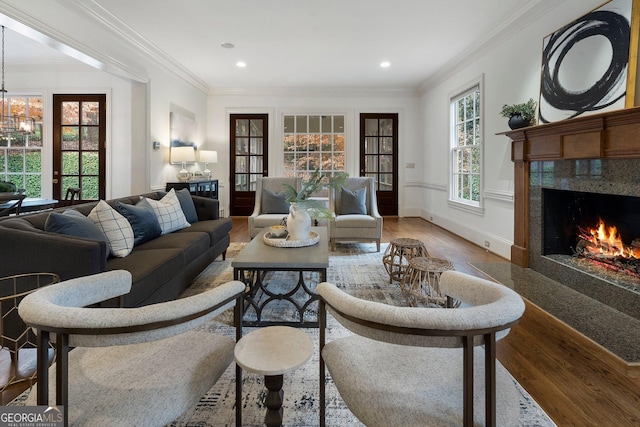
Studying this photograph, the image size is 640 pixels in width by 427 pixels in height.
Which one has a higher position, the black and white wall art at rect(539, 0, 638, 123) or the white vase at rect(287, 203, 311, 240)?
the black and white wall art at rect(539, 0, 638, 123)

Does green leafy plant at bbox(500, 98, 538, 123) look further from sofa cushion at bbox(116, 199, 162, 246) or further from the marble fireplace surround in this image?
sofa cushion at bbox(116, 199, 162, 246)

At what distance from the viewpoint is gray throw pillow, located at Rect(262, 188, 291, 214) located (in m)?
4.80

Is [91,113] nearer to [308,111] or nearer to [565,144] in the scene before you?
[308,111]

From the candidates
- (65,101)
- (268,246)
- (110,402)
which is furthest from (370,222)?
(65,101)

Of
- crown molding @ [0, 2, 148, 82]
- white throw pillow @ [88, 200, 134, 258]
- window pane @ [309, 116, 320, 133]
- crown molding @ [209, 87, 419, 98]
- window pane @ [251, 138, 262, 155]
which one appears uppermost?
crown molding @ [209, 87, 419, 98]

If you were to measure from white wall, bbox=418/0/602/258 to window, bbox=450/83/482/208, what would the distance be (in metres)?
0.16

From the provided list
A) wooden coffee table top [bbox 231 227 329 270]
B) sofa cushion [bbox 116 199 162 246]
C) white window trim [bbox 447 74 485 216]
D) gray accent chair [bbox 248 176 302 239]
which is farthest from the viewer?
white window trim [bbox 447 74 485 216]

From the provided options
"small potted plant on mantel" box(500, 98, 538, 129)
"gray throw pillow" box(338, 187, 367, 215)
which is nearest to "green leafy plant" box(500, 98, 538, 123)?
"small potted plant on mantel" box(500, 98, 538, 129)

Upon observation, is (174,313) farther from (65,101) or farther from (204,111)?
(204,111)

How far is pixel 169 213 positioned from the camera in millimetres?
3396

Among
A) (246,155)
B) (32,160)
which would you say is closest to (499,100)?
(246,155)

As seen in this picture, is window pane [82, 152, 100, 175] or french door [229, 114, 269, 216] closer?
window pane [82, 152, 100, 175]

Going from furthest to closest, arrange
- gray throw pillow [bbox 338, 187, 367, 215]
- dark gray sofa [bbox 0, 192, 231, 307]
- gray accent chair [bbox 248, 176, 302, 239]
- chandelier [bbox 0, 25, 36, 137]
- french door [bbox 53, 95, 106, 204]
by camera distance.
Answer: french door [bbox 53, 95, 106, 204] → chandelier [bbox 0, 25, 36, 137] → gray throw pillow [bbox 338, 187, 367, 215] → gray accent chair [bbox 248, 176, 302, 239] → dark gray sofa [bbox 0, 192, 231, 307]

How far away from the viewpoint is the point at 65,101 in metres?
5.64
